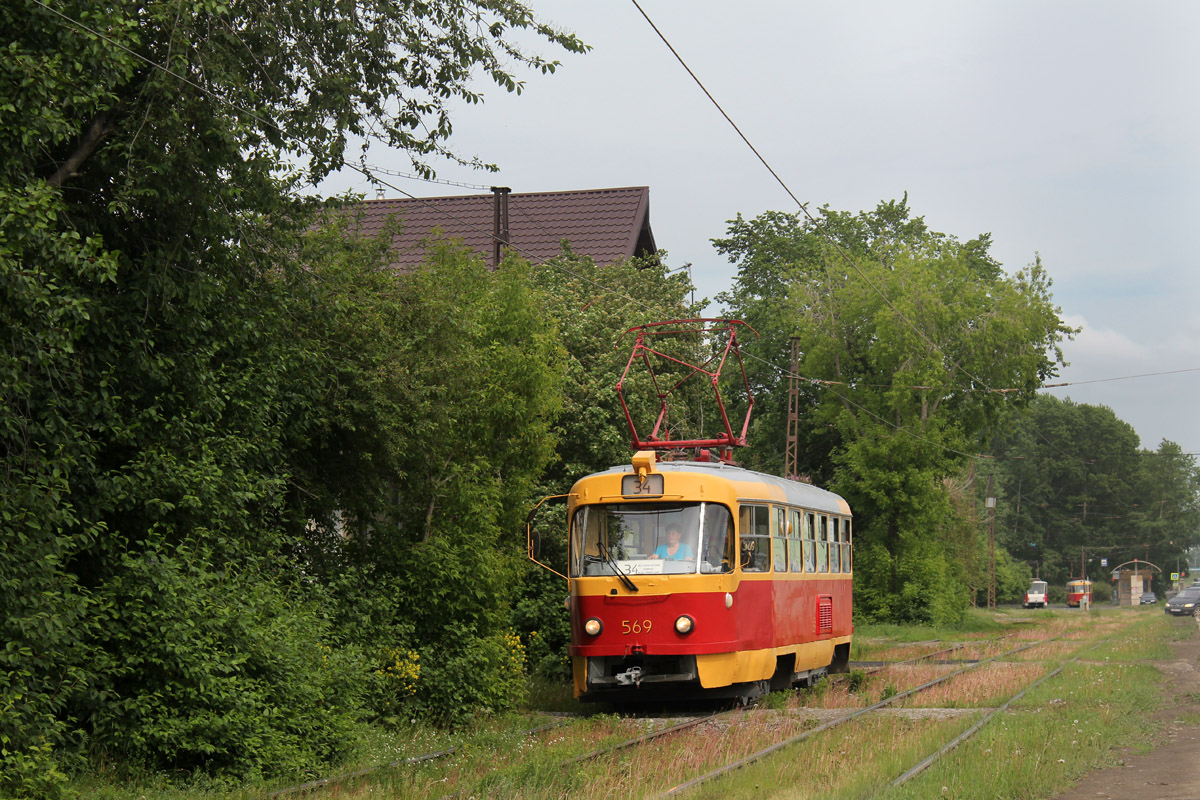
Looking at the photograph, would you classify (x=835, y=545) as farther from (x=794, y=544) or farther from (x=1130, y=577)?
(x=1130, y=577)

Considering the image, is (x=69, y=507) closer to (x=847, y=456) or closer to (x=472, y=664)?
(x=472, y=664)

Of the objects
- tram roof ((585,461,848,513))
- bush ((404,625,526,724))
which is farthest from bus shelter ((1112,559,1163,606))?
bush ((404,625,526,724))

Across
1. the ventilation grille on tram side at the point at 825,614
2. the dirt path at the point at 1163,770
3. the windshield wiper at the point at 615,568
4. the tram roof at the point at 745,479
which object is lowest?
the dirt path at the point at 1163,770

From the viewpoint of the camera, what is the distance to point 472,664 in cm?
1642

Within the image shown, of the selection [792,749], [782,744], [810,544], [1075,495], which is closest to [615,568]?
[782,744]

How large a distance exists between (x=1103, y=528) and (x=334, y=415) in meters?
114

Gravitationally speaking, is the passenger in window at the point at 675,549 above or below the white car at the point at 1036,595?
above

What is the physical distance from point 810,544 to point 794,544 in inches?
44.4

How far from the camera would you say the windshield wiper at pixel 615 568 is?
16.2 metres

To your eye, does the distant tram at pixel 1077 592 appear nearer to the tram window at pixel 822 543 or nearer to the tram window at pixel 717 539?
the tram window at pixel 822 543

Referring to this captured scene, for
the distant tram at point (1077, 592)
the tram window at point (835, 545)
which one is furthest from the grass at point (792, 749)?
the distant tram at point (1077, 592)

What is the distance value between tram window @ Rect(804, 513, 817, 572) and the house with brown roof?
19946mm

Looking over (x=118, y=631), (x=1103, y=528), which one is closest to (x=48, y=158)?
(x=118, y=631)

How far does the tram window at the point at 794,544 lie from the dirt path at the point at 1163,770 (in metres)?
5.10
